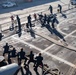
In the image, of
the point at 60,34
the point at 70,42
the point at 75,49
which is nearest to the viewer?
the point at 75,49

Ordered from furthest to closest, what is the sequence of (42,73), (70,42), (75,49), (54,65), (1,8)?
(1,8) → (70,42) → (75,49) → (54,65) → (42,73)

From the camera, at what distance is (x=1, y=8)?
46.0 metres

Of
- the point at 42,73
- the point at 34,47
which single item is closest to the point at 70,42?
the point at 34,47

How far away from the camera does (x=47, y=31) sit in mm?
28609

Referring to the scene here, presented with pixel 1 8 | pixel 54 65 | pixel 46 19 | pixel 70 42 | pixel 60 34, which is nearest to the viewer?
pixel 54 65

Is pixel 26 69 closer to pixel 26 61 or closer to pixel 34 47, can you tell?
pixel 26 61

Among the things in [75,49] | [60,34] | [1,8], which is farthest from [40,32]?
[1,8]

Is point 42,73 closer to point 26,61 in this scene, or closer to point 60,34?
point 26,61

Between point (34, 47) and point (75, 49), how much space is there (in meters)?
5.04

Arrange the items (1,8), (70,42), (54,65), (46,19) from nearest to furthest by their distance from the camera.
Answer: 1. (54,65)
2. (70,42)
3. (46,19)
4. (1,8)

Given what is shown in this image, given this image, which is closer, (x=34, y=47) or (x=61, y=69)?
(x=61, y=69)

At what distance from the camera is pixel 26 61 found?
18828 mm

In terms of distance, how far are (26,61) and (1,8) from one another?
98.2 feet

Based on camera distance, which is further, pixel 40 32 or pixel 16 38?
pixel 40 32
